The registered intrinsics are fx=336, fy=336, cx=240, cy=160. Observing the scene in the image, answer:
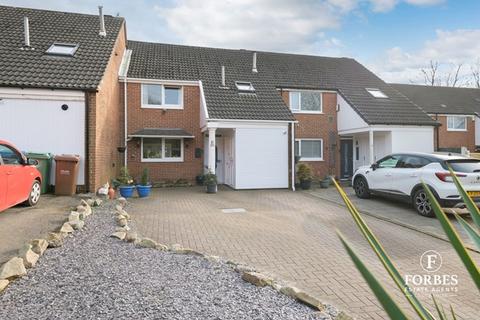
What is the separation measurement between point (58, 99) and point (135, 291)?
872cm

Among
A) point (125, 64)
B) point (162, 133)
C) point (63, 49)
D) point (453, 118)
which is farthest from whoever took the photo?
point (453, 118)

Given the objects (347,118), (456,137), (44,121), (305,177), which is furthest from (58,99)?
(456,137)

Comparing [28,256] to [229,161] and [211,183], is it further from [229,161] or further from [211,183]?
[229,161]

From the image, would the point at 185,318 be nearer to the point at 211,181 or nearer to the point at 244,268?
the point at 244,268

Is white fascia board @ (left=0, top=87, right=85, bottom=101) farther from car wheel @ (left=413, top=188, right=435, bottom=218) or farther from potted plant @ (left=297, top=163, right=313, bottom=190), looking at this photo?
car wheel @ (left=413, top=188, right=435, bottom=218)

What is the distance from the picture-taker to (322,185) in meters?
15.8

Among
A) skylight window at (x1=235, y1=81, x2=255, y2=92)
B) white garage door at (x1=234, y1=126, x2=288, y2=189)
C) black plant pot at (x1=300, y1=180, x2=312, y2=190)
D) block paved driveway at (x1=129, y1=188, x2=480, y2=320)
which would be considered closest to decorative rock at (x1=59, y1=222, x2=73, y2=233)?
block paved driveway at (x1=129, y1=188, x2=480, y2=320)

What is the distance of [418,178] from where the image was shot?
9.13 m

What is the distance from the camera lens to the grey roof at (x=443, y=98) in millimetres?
23630

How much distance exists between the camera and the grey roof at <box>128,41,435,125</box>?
15547 millimetres

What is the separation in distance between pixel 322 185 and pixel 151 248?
11558mm

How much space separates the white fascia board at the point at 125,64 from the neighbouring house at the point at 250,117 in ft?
0.31

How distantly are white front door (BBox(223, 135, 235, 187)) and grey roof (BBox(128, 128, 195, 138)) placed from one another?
178 centimetres

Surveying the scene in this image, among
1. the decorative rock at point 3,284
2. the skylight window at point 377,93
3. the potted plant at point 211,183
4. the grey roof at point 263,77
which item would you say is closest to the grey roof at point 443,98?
the grey roof at point 263,77
